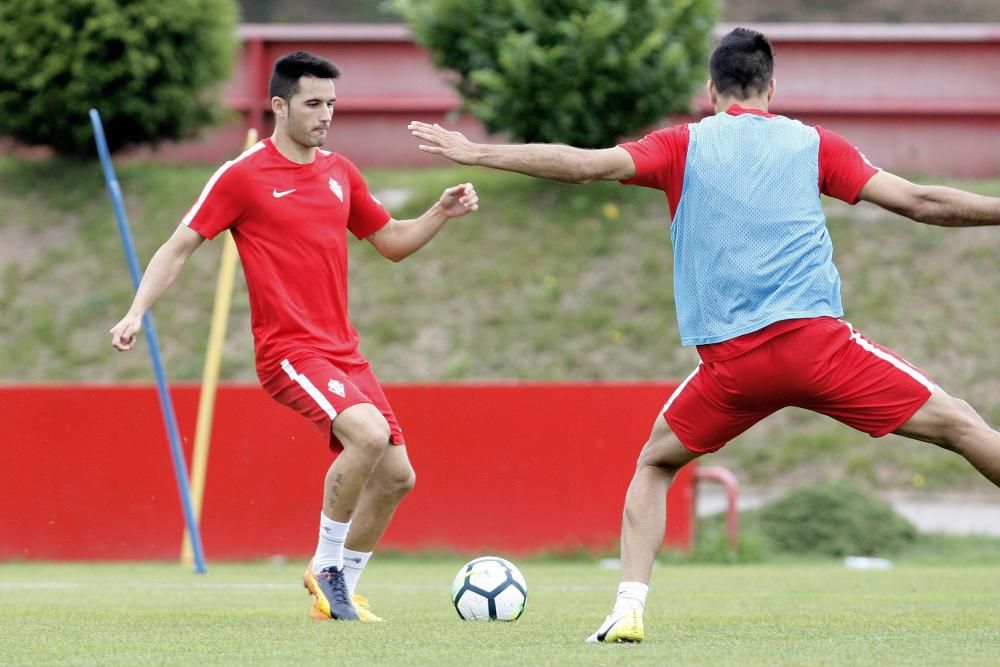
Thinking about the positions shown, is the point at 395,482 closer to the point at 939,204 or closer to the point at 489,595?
the point at 489,595

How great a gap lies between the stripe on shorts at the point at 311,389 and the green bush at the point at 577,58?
36.0 feet

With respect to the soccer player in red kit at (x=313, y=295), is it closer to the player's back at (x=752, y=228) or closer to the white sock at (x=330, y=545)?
the white sock at (x=330, y=545)

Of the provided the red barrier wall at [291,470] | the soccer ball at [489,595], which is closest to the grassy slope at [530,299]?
the red barrier wall at [291,470]

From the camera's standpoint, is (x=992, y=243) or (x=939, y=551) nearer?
(x=939, y=551)

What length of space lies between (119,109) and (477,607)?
13.2 m

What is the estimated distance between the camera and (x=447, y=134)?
5.70 meters

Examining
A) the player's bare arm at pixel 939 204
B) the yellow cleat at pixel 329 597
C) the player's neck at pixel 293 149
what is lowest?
the yellow cleat at pixel 329 597

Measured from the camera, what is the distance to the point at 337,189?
718 cm

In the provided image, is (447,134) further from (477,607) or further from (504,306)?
(504,306)

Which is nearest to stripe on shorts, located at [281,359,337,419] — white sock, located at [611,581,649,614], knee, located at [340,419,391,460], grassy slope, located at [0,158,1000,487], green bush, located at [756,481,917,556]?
knee, located at [340,419,391,460]

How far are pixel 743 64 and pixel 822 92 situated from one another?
1551 cm

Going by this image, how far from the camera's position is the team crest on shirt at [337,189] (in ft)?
23.5

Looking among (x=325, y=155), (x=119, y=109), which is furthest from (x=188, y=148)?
(x=325, y=155)

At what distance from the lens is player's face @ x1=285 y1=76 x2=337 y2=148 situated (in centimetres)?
699
